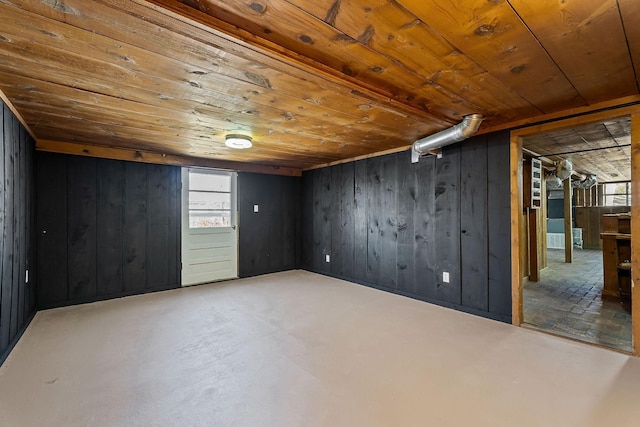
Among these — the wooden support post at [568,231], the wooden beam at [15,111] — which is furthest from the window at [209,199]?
the wooden support post at [568,231]

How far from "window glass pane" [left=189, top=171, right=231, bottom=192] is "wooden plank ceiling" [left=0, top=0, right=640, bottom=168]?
72.1 inches

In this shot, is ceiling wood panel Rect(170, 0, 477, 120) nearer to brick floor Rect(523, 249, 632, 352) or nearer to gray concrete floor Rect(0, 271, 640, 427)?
gray concrete floor Rect(0, 271, 640, 427)

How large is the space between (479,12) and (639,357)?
2.87 metres

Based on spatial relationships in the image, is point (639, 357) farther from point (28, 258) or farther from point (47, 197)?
point (47, 197)

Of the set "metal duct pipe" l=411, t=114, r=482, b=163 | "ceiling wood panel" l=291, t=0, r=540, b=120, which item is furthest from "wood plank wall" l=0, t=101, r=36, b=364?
"metal duct pipe" l=411, t=114, r=482, b=163

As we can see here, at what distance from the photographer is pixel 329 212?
17.7ft

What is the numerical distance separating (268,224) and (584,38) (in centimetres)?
492

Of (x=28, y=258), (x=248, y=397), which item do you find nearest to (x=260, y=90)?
(x=248, y=397)

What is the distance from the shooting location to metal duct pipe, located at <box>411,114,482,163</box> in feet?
9.09

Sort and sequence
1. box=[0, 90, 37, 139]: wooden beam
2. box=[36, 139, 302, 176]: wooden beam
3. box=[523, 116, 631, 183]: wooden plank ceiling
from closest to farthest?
box=[0, 90, 37, 139]: wooden beam, box=[523, 116, 631, 183]: wooden plank ceiling, box=[36, 139, 302, 176]: wooden beam

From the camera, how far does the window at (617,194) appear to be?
9.38 meters

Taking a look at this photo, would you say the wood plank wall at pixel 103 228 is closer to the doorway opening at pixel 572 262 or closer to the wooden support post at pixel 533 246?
the doorway opening at pixel 572 262

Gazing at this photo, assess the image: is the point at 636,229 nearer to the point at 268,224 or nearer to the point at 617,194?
the point at 268,224

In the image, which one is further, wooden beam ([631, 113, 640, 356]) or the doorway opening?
the doorway opening
